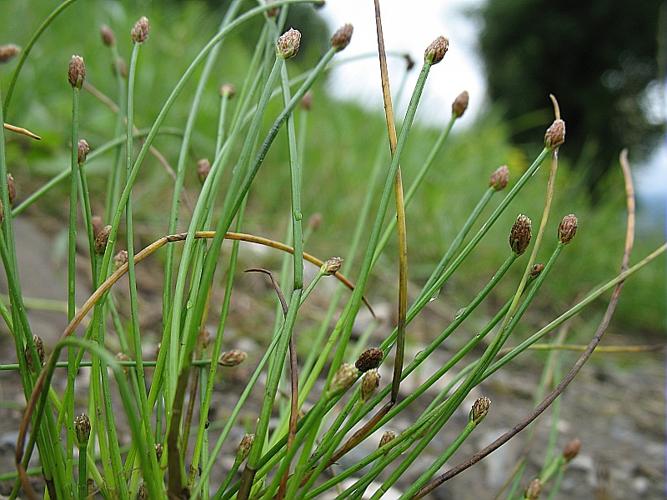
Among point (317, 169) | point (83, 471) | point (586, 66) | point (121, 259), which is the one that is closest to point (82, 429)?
point (83, 471)

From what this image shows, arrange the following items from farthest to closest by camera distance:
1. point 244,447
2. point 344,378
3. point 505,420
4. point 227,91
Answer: point 505,420, point 227,91, point 244,447, point 344,378

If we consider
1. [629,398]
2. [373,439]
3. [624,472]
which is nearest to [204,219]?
[373,439]

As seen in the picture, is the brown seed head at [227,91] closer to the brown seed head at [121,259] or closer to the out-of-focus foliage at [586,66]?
the brown seed head at [121,259]

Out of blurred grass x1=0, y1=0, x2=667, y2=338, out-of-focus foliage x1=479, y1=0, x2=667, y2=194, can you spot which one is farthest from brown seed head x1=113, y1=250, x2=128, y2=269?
out-of-focus foliage x1=479, y1=0, x2=667, y2=194

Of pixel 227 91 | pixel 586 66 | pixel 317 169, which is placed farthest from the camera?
pixel 586 66

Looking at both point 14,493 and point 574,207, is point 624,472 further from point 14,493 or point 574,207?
point 574,207

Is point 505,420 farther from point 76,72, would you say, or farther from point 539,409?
point 76,72

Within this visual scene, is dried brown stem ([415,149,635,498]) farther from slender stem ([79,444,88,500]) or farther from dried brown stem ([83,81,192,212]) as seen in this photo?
dried brown stem ([83,81,192,212])
